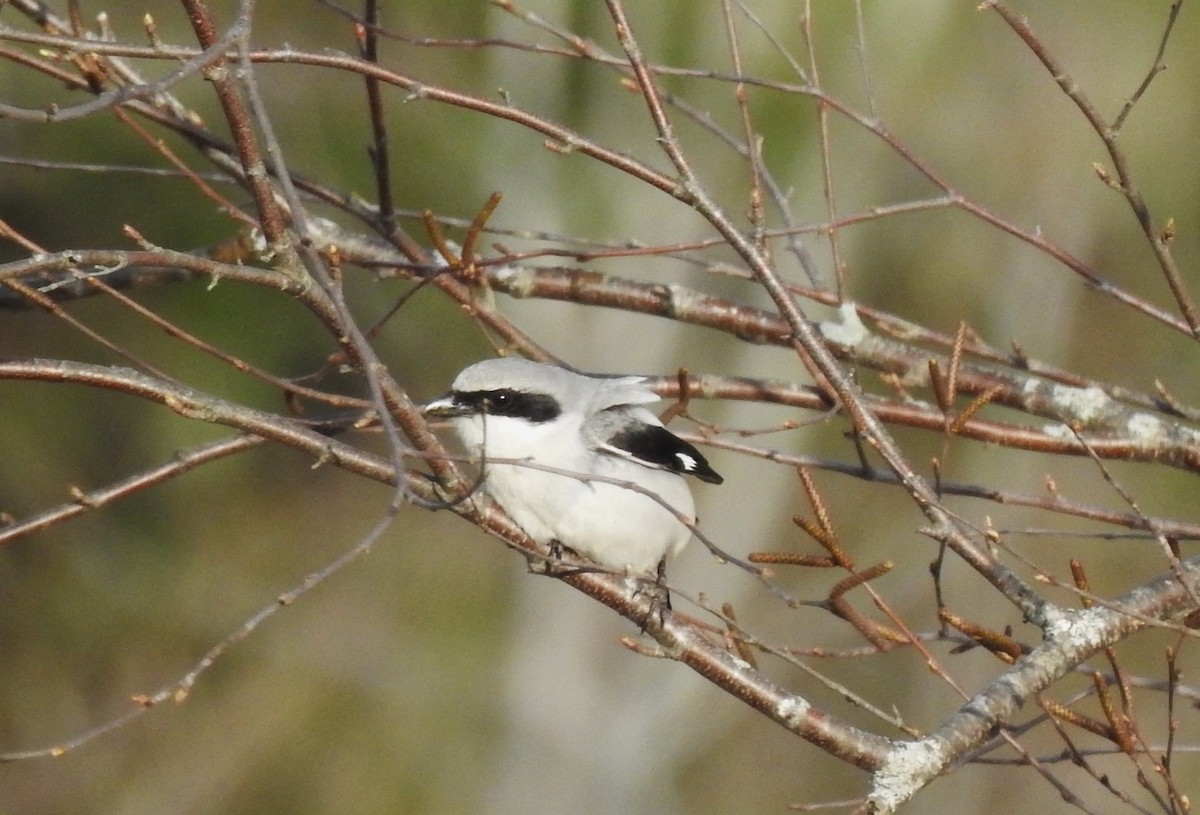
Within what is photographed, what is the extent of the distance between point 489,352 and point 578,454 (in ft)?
21.9

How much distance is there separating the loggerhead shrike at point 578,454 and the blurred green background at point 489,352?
4.82 meters

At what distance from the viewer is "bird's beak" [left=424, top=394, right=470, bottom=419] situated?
2.97 metres

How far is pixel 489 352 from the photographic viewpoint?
9672 millimetres

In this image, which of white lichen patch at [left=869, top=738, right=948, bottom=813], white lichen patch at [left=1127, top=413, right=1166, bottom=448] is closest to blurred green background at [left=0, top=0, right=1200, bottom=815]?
white lichen patch at [left=1127, top=413, right=1166, bottom=448]

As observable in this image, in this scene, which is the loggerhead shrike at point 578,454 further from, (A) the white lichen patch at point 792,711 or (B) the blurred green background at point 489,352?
(B) the blurred green background at point 489,352

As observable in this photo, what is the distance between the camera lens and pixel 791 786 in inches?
391

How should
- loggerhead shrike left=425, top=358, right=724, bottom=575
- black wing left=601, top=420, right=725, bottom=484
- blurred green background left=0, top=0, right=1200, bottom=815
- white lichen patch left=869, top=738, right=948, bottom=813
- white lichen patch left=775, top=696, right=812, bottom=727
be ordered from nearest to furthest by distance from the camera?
1. white lichen patch left=869, top=738, right=948, bottom=813
2. white lichen patch left=775, top=696, right=812, bottom=727
3. loggerhead shrike left=425, top=358, right=724, bottom=575
4. black wing left=601, top=420, right=725, bottom=484
5. blurred green background left=0, top=0, right=1200, bottom=815

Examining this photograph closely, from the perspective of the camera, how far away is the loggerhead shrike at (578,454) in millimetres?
2910

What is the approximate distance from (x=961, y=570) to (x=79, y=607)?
5.76m

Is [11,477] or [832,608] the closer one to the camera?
[832,608]

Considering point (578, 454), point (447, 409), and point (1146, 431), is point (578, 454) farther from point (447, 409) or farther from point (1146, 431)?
point (1146, 431)

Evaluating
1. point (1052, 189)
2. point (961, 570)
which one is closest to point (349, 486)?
point (961, 570)

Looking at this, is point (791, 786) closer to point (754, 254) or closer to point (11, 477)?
point (11, 477)

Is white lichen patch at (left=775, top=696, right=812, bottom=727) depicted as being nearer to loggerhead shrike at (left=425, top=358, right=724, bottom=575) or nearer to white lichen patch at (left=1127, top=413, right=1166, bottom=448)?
loggerhead shrike at (left=425, top=358, right=724, bottom=575)
